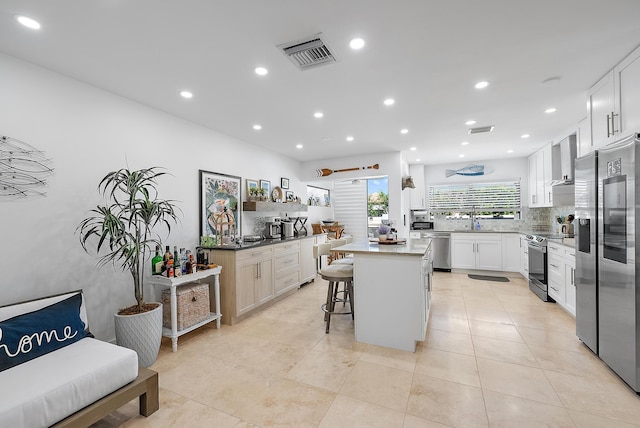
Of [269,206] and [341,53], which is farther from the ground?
[341,53]

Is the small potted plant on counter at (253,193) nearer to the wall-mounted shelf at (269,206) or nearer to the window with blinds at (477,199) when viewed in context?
the wall-mounted shelf at (269,206)

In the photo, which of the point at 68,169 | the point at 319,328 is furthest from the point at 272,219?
the point at 68,169

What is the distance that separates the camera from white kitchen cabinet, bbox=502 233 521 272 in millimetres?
5605

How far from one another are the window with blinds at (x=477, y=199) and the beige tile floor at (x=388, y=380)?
11.2 feet

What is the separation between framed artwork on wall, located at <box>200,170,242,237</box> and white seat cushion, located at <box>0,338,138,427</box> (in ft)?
6.64

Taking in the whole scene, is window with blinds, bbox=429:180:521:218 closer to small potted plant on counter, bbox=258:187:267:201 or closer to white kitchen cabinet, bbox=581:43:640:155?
white kitchen cabinet, bbox=581:43:640:155

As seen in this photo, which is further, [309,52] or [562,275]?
[562,275]

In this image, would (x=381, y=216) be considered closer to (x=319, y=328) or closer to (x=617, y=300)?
(x=319, y=328)

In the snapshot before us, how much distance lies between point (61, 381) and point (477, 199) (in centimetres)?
725

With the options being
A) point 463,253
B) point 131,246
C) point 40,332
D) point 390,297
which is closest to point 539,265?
point 463,253

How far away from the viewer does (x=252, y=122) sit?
147 inches

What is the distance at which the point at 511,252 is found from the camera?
18.5 feet

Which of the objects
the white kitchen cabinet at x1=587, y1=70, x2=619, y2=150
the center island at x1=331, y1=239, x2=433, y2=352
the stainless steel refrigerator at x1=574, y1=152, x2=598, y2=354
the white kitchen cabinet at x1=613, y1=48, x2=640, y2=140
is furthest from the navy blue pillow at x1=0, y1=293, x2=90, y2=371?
the white kitchen cabinet at x1=587, y1=70, x2=619, y2=150

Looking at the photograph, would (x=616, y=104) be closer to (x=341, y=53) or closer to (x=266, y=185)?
(x=341, y=53)
